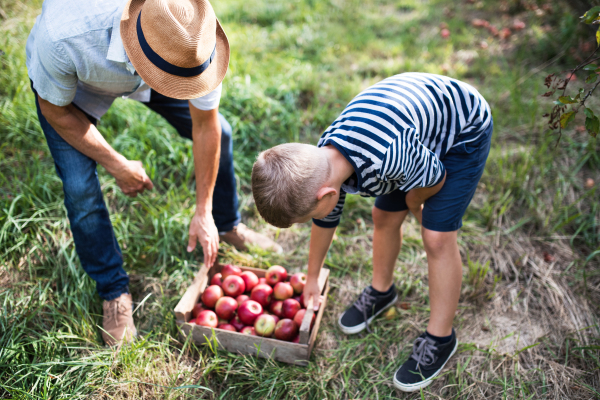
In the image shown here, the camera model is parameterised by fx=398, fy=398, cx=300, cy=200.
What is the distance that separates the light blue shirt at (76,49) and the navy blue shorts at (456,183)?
1253 millimetres

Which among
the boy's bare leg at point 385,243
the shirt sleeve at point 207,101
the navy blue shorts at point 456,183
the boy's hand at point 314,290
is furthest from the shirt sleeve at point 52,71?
the navy blue shorts at point 456,183

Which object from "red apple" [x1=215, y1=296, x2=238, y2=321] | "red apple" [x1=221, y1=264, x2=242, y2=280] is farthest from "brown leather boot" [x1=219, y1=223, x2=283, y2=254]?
"red apple" [x1=215, y1=296, x2=238, y2=321]

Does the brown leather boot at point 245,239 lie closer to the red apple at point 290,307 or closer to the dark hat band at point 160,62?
the red apple at point 290,307

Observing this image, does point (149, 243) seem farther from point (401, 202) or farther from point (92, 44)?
point (401, 202)

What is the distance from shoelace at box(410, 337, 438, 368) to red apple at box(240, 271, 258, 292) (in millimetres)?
1035

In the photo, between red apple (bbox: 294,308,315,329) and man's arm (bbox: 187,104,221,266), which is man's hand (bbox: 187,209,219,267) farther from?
red apple (bbox: 294,308,315,329)

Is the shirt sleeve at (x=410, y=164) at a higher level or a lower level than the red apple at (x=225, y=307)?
higher

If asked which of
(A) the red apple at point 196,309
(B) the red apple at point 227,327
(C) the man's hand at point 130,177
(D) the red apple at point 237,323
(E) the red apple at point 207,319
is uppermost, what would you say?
(C) the man's hand at point 130,177

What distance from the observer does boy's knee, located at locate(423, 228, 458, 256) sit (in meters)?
1.88

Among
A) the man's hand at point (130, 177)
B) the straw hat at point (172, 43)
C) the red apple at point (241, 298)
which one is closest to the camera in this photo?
the straw hat at point (172, 43)

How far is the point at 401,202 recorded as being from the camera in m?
2.10

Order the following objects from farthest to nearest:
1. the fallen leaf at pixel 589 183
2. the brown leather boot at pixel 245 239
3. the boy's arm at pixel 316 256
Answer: the fallen leaf at pixel 589 183, the brown leather boot at pixel 245 239, the boy's arm at pixel 316 256

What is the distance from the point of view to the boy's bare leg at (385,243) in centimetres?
219

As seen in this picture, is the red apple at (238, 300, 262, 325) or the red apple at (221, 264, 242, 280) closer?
the red apple at (238, 300, 262, 325)
